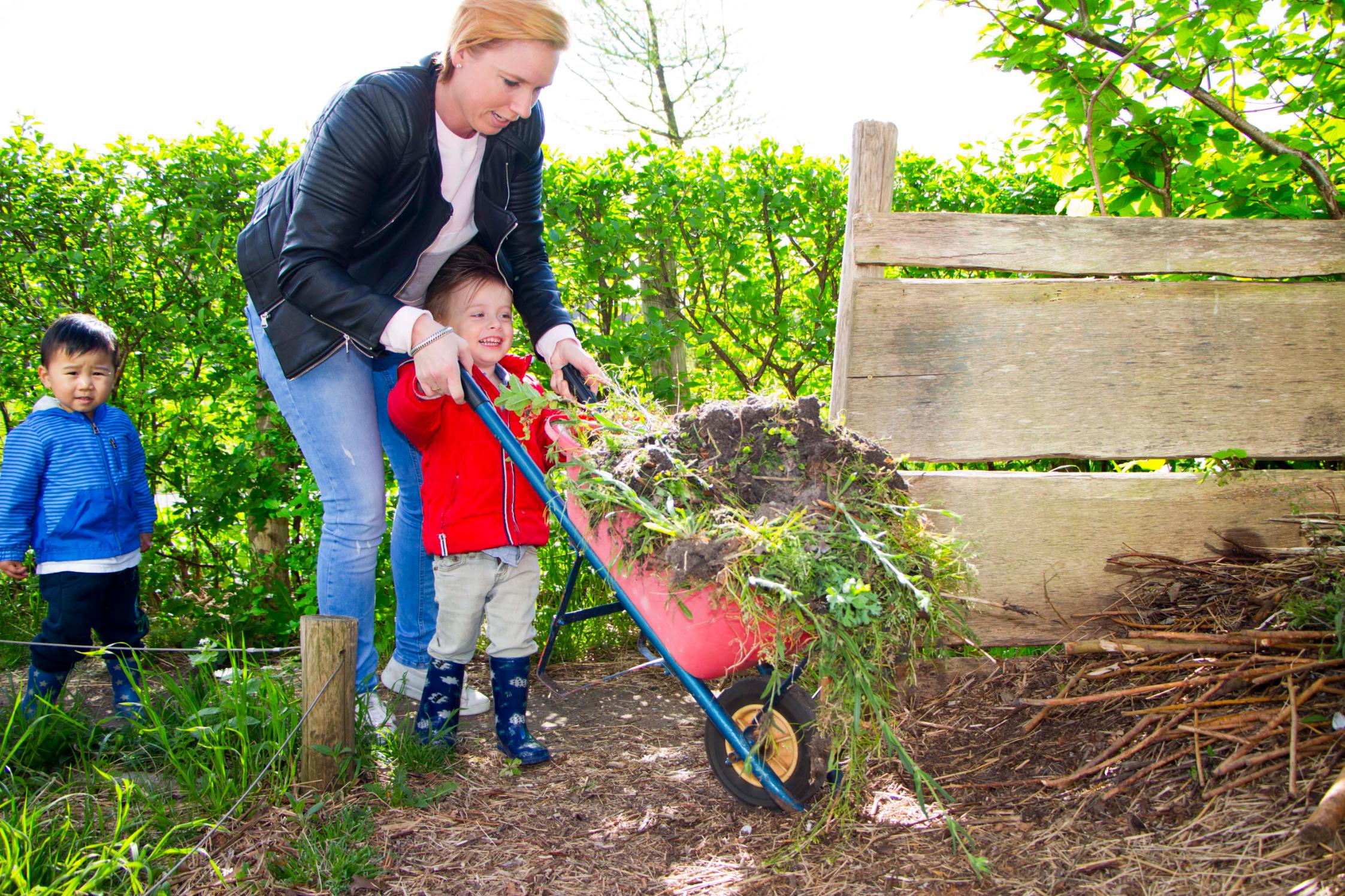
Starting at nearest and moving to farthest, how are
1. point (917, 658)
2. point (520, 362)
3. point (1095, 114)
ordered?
point (917, 658)
point (520, 362)
point (1095, 114)

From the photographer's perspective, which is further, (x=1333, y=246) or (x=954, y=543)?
(x=1333, y=246)

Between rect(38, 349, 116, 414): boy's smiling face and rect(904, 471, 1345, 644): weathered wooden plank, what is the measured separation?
282cm

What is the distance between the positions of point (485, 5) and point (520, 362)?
3.58 feet

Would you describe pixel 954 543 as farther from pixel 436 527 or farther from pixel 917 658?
pixel 436 527

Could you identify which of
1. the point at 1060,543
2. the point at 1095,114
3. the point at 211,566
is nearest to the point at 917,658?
the point at 1060,543

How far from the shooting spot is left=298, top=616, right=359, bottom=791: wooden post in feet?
7.48

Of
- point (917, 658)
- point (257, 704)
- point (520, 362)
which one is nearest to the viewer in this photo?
point (917, 658)

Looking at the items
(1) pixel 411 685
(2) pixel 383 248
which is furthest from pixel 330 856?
(2) pixel 383 248

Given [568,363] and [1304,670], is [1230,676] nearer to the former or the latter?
[1304,670]

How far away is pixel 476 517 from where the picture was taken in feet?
8.41

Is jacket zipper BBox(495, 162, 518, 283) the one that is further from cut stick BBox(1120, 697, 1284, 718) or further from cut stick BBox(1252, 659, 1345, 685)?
cut stick BBox(1252, 659, 1345, 685)

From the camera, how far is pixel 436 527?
8.48 feet

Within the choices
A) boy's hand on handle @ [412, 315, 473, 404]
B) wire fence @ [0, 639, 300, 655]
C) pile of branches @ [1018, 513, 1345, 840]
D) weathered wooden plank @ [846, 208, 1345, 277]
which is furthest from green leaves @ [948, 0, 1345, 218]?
wire fence @ [0, 639, 300, 655]

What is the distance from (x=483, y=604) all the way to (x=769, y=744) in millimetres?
1002
